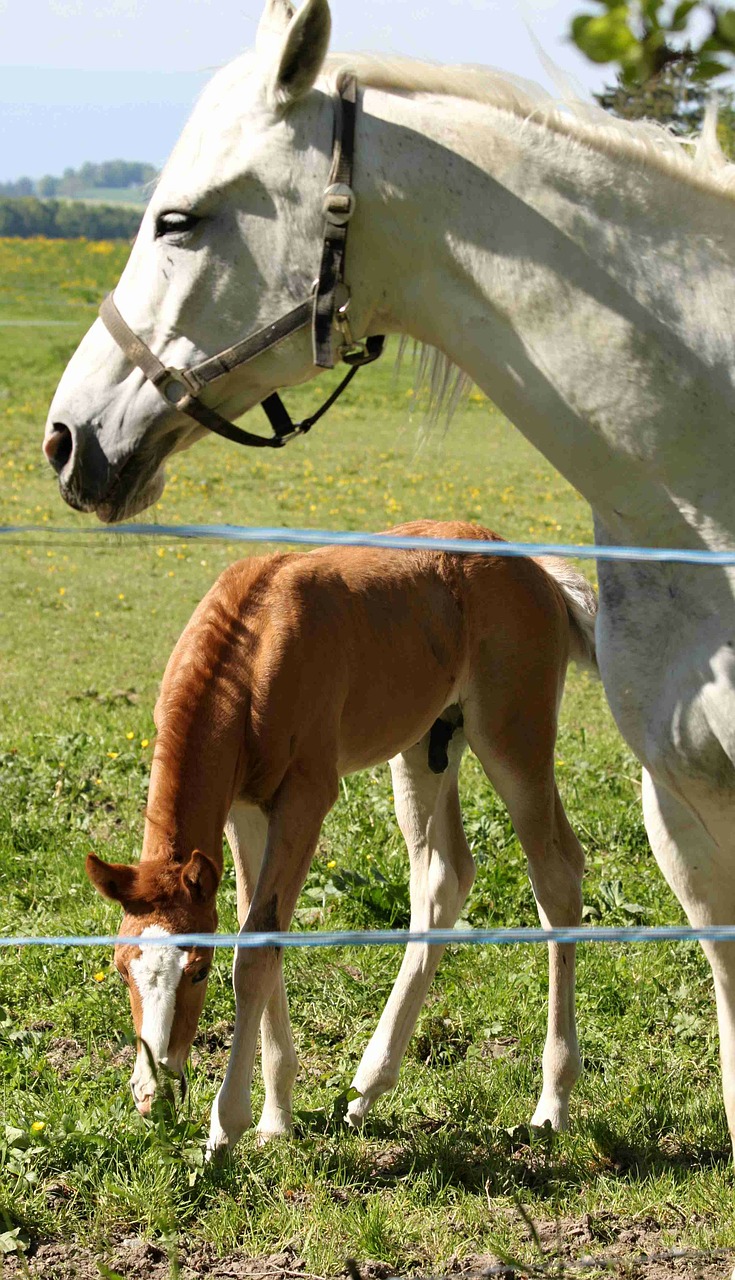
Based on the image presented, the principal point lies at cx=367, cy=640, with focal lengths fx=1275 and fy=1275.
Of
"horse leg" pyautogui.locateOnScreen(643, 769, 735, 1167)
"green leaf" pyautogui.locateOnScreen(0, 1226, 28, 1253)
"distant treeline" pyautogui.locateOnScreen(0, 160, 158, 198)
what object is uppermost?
"distant treeline" pyautogui.locateOnScreen(0, 160, 158, 198)

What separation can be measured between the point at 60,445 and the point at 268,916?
1408 mm

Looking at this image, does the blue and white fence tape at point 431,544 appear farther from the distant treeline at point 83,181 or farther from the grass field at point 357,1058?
the distant treeline at point 83,181

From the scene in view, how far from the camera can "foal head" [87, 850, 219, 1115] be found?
2.88 metres

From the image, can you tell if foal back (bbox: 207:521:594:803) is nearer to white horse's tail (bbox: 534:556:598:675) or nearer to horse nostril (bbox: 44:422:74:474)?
white horse's tail (bbox: 534:556:598:675)

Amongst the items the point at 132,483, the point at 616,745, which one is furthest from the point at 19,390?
the point at 132,483

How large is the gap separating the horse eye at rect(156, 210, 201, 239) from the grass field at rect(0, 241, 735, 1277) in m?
0.66

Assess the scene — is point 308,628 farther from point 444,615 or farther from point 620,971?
point 620,971

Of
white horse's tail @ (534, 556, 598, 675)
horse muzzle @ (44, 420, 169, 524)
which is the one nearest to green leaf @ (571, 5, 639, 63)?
horse muzzle @ (44, 420, 169, 524)

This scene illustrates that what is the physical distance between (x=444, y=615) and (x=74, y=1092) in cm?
171

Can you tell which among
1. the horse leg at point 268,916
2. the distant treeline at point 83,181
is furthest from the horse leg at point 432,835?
the distant treeline at point 83,181

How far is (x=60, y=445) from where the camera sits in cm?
241

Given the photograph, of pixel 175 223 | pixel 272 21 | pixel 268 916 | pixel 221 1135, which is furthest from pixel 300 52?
pixel 221 1135

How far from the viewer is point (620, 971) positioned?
4.14 m

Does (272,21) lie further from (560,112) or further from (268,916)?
(268,916)
